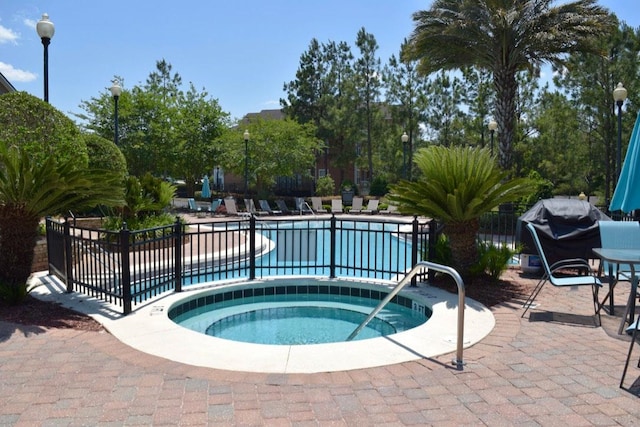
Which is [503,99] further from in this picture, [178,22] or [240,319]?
[240,319]

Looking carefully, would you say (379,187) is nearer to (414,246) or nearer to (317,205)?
(317,205)

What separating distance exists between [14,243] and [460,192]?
669cm

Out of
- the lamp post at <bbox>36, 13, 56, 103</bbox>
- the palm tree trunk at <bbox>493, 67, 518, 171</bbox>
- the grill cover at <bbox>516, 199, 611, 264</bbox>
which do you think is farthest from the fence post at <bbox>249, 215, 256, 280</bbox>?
Result: the palm tree trunk at <bbox>493, 67, 518, 171</bbox>

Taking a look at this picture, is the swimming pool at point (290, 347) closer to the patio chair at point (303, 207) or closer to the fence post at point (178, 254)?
the fence post at point (178, 254)

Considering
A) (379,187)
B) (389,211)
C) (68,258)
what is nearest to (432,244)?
(68,258)

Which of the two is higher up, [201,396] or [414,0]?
[414,0]

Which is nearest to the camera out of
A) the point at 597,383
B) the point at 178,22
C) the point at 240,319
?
the point at 597,383

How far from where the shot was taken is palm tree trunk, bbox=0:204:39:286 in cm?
645

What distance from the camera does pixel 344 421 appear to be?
3.38 meters

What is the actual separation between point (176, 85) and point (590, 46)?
53077 millimetres

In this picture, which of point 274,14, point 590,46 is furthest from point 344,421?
point 590,46

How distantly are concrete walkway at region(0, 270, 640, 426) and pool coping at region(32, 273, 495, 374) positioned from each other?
0.16m

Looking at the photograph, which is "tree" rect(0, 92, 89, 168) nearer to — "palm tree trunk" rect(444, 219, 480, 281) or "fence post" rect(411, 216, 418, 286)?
"fence post" rect(411, 216, 418, 286)

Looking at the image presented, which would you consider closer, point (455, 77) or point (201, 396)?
point (201, 396)
